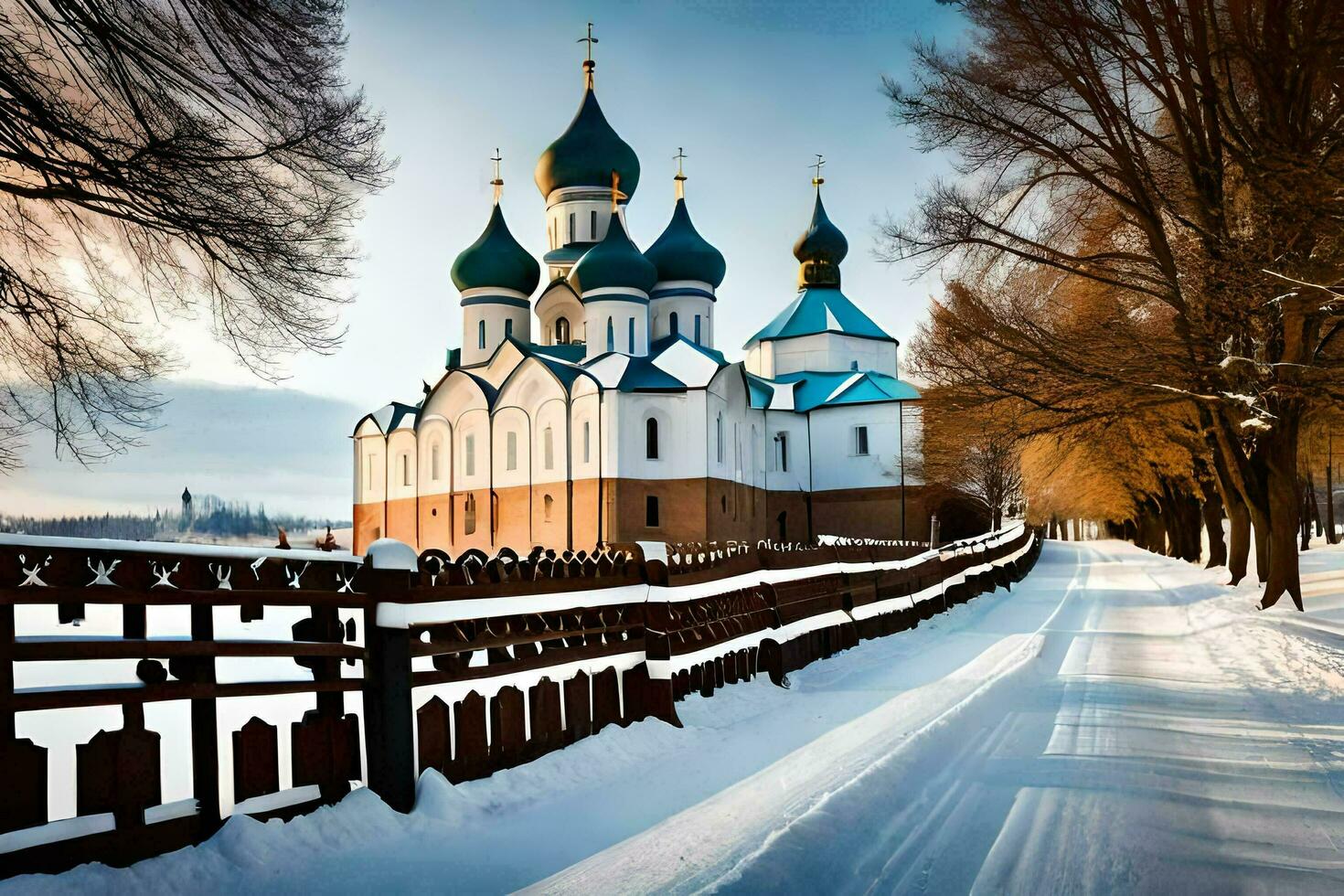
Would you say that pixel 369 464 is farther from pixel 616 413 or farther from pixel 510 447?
pixel 616 413

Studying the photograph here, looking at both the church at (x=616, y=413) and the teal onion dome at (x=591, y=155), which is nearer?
the church at (x=616, y=413)

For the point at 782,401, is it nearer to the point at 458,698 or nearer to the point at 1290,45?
the point at 1290,45

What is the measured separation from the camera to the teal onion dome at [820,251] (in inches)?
2825

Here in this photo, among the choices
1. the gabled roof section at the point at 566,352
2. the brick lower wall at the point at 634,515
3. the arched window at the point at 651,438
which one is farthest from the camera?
the gabled roof section at the point at 566,352

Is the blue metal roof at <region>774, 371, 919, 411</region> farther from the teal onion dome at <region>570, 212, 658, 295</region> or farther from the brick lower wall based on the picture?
the teal onion dome at <region>570, 212, 658, 295</region>

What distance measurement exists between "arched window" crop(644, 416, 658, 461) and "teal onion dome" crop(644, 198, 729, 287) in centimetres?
1236

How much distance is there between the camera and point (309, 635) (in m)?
5.55

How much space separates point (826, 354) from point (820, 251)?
801 centimetres

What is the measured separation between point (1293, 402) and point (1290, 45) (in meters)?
6.40

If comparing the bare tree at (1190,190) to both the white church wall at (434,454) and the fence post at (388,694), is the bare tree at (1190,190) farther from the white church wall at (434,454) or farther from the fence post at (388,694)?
the white church wall at (434,454)

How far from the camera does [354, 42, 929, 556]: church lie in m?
51.5

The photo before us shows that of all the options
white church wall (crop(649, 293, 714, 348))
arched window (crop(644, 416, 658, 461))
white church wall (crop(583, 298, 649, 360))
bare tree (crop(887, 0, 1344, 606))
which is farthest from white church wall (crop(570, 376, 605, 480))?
bare tree (crop(887, 0, 1344, 606))

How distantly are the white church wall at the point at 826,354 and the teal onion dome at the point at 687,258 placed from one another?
32.0ft

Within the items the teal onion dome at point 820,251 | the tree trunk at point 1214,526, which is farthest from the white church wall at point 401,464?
the tree trunk at point 1214,526
